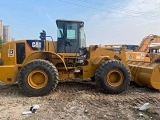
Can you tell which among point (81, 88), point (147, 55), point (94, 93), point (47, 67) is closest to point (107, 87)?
point (94, 93)

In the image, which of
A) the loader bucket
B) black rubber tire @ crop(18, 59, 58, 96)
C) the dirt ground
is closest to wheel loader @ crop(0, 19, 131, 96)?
black rubber tire @ crop(18, 59, 58, 96)

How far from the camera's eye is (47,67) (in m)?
7.15

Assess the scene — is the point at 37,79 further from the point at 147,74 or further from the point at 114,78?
the point at 147,74

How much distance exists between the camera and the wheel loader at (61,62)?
23.4 ft

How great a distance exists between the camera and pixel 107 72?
7379 mm

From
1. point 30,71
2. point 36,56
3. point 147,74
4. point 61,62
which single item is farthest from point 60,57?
point 147,74

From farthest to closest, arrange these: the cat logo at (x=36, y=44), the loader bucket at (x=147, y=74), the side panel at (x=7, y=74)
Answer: the cat logo at (x=36, y=44) → the loader bucket at (x=147, y=74) → the side panel at (x=7, y=74)

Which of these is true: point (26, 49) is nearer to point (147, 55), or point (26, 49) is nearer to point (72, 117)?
point (72, 117)

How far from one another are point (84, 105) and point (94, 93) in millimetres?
1383

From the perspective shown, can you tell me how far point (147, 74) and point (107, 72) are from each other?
1.31 meters

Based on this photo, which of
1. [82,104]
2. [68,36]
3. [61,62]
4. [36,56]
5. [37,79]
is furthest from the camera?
[68,36]

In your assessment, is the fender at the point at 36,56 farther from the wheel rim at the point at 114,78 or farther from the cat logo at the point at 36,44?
the wheel rim at the point at 114,78

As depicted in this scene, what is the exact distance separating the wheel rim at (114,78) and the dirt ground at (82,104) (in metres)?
0.37

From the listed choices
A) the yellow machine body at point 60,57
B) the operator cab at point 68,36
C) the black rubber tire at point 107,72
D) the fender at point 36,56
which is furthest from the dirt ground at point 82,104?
the operator cab at point 68,36
